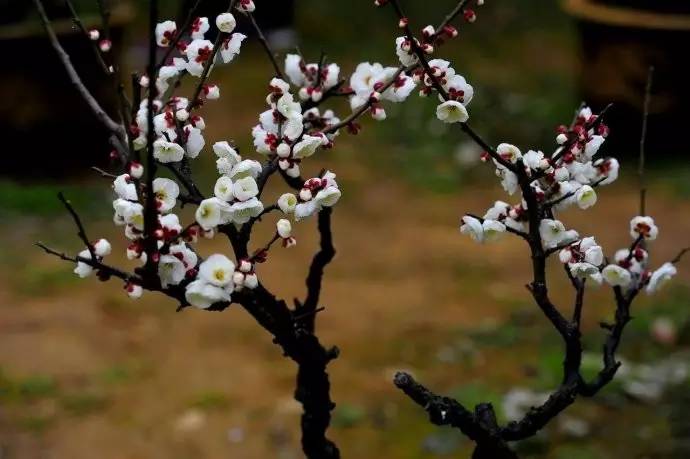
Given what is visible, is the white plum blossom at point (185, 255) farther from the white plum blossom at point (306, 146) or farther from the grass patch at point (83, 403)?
the grass patch at point (83, 403)

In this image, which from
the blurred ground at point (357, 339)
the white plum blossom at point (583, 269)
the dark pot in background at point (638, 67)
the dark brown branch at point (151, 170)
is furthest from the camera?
the dark pot in background at point (638, 67)

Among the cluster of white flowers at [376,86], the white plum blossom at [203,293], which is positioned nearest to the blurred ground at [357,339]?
the cluster of white flowers at [376,86]

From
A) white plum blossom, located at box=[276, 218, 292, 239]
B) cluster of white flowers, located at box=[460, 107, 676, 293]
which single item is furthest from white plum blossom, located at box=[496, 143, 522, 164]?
white plum blossom, located at box=[276, 218, 292, 239]

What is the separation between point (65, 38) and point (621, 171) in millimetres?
3695

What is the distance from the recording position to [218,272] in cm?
180

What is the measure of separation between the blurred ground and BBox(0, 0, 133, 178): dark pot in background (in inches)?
11.7

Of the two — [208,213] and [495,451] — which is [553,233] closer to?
[495,451]

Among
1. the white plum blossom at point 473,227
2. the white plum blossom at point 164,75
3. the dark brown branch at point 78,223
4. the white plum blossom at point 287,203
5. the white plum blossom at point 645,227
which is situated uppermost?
the white plum blossom at point 164,75

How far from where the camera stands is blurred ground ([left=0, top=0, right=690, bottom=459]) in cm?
361

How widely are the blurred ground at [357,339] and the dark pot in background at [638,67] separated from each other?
13.4 inches

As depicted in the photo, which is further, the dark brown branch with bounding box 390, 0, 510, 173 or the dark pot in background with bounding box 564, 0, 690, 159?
the dark pot in background with bounding box 564, 0, 690, 159

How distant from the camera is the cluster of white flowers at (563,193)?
6.52 feet

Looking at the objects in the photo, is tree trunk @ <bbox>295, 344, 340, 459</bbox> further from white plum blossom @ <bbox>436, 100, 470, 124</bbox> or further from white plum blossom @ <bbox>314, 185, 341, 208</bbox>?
white plum blossom @ <bbox>436, 100, 470, 124</bbox>

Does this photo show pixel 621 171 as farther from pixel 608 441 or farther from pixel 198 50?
pixel 198 50
